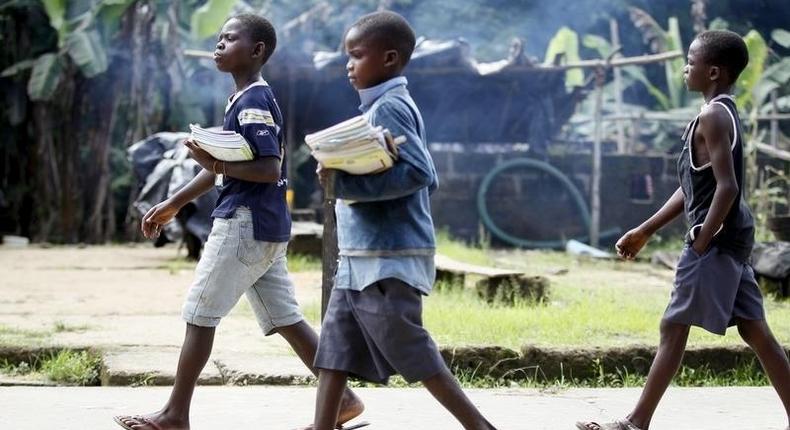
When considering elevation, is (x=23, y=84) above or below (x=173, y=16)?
below

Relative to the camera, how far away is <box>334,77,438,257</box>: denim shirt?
326 centimetres

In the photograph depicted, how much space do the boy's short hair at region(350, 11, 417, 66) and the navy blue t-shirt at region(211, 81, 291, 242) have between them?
530 mm

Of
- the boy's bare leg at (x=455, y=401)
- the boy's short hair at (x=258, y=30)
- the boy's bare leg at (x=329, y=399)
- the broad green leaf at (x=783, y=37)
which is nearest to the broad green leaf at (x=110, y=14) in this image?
the broad green leaf at (x=783, y=37)

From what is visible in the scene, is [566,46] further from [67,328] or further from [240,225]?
[240,225]

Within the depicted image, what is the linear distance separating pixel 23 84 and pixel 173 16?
2.30 m

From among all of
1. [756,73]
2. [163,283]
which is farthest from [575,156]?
[163,283]

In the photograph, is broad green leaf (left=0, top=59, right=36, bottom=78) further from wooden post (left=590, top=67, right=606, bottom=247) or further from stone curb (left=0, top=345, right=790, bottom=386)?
stone curb (left=0, top=345, right=790, bottom=386)

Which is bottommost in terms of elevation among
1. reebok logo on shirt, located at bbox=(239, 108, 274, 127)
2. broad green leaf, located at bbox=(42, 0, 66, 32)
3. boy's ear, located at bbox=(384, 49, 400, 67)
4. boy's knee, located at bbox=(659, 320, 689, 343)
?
boy's knee, located at bbox=(659, 320, 689, 343)

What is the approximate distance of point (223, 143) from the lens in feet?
12.0

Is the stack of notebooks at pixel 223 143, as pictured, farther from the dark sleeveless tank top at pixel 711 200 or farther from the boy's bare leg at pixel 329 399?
the dark sleeveless tank top at pixel 711 200

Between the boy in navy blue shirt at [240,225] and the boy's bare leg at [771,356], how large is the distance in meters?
1.37

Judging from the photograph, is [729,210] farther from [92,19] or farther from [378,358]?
[92,19]

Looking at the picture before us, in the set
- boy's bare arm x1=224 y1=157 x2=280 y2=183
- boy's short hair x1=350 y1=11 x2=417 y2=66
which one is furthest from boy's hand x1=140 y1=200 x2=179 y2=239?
boy's short hair x1=350 y1=11 x2=417 y2=66

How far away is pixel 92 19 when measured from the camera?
45.5 ft
